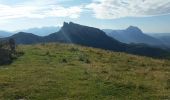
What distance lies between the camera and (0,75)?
31000mm

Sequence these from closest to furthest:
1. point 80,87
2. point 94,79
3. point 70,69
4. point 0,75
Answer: point 80,87 < point 94,79 < point 0,75 < point 70,69

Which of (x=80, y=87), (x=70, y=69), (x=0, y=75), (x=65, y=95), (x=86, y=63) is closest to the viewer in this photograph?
(x=65, y=95)

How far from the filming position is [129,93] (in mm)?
24078

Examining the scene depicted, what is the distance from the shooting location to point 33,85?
26406 mm

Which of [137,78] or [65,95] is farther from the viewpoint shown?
[137,78]

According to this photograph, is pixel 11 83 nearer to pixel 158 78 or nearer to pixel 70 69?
pixel 70 69

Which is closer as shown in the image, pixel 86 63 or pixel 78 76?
pixel 78 76

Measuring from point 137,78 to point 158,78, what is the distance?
1741 millimetres

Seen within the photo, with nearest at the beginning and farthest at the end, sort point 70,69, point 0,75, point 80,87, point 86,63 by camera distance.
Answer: point 80,87 < point 0,75 < point 70,69 < point 86,63

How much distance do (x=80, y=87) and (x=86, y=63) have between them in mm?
14370

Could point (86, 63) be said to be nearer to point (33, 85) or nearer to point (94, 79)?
point (94, 79)

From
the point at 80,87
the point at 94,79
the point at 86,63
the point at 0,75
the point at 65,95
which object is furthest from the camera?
the point at 86,63

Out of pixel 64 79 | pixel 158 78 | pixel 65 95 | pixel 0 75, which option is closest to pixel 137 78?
pixel 158 78

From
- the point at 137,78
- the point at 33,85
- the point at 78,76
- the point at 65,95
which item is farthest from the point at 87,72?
the point at 65,95
